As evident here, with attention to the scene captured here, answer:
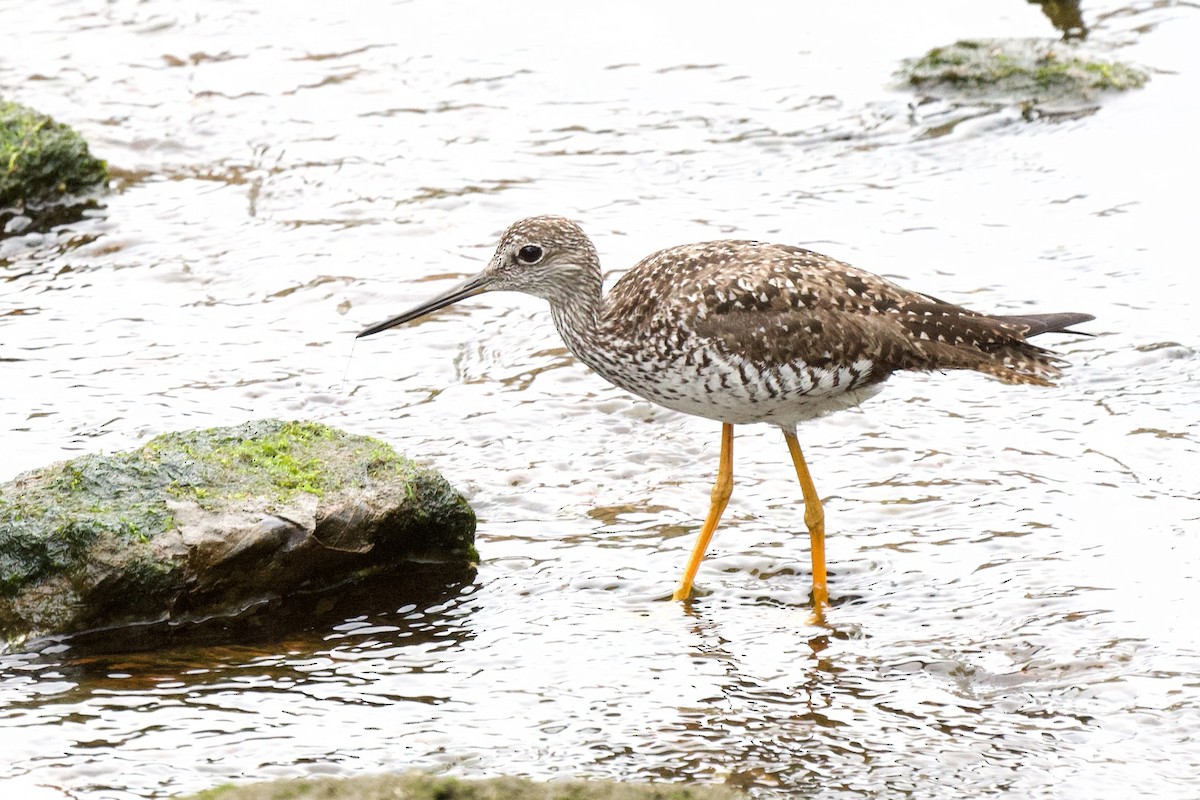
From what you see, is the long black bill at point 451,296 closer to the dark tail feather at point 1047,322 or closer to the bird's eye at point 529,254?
the bird's eye at point 529,254

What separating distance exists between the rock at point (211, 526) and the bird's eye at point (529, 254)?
3.72 feet

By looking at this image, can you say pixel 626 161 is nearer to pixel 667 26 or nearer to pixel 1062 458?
pixel 667 26

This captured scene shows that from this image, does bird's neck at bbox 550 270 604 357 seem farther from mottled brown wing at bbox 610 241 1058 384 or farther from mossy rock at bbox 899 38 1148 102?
mossy rock at bbox 899 38 1148 102

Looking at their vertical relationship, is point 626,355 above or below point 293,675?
above

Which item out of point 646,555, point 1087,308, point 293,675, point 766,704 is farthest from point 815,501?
point 1087,308

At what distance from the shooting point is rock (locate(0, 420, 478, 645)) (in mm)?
6359

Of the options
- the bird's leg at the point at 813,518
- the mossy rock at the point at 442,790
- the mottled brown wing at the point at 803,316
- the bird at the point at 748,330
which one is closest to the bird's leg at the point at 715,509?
the bird at the point at 748,330

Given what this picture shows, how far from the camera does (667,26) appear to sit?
1466 cm

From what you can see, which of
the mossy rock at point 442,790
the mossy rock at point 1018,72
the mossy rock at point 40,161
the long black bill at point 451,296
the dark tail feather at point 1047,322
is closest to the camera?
the mossy rock at point 442,790

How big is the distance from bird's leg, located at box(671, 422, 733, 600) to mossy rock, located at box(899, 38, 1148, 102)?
6.60 metres

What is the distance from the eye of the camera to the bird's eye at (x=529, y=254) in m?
7.35

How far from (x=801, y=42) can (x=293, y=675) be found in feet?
31.5

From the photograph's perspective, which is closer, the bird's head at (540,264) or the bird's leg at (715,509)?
the bird's leg at (715,509)

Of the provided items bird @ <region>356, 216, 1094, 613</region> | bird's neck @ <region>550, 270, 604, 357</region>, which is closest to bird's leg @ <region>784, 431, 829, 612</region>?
bird @ <region>356, 216, 1094, 613</region>
